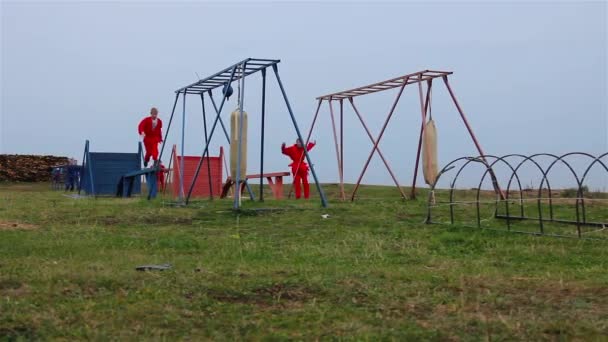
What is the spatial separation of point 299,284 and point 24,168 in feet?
105

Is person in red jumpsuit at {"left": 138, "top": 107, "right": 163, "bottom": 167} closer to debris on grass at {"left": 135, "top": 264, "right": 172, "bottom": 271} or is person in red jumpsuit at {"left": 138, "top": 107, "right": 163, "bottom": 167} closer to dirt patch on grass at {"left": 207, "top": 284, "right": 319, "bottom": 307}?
debris on grass at {"left": 135, "top": 264, "right": 172, "bottom": 271}

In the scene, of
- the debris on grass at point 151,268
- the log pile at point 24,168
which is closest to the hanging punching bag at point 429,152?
the debris on grass at point 151,268

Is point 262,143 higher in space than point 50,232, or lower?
higher

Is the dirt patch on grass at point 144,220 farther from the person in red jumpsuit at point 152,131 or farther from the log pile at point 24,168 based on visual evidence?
the log pile at point 24,168

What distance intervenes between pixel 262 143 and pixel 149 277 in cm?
832

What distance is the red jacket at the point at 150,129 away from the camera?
17.5 metres

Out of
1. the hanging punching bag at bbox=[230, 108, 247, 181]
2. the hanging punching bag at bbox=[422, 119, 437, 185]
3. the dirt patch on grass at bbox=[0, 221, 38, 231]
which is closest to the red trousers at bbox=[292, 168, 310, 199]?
the hanging punching bag at bbox=[422, 119, 437, 185]

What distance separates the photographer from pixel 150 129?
1752 cm

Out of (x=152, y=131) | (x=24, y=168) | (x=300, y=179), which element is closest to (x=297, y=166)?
(x=300, y=179)

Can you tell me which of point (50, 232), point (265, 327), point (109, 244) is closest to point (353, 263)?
point (265, 327)

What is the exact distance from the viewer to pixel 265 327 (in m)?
3.68

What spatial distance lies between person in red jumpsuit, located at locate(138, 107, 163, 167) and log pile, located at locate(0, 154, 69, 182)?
18301mm

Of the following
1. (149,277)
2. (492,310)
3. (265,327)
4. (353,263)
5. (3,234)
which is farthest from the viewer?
(3,234)

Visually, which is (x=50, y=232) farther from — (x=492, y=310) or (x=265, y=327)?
(x=492, y=310)
